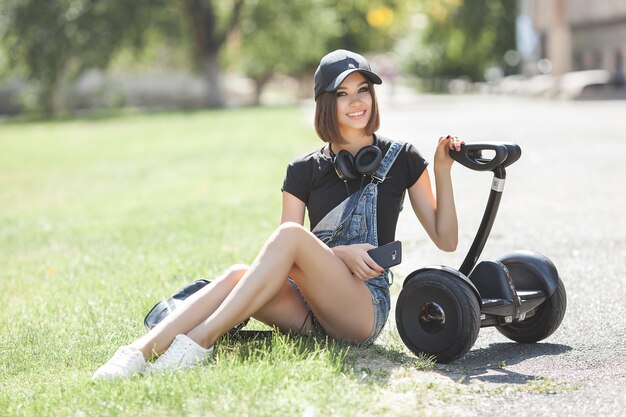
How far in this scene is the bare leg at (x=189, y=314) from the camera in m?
4.33

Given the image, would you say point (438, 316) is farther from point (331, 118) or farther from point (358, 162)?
point (331, 118)

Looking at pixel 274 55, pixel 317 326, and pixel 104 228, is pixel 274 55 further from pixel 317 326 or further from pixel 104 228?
pixel 317 326

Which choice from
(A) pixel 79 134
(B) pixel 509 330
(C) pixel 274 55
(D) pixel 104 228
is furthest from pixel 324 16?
(B) pixel 509 330

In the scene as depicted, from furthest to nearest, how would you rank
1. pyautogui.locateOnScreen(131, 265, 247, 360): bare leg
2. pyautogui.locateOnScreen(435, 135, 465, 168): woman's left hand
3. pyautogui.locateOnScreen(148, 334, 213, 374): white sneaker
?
pyautogui.locateOnScreen(435, 135, 465, 168): woman's left hand, pyautogui.locateOnScreen(131, 265, 247, 360): bare leg, pyautogui.locateOnScreen(148, 334, 213, 374): white sneaker

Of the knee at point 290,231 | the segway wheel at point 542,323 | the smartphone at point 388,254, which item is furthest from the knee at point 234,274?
the segway wheel at point 542,323

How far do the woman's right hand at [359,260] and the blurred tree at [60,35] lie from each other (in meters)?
29.4

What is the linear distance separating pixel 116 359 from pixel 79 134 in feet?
74.3

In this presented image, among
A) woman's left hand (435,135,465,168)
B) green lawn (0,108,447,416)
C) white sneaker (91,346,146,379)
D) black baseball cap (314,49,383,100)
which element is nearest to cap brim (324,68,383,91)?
black baseball cap (314,49,383,100)

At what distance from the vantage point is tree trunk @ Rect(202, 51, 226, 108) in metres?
37.5

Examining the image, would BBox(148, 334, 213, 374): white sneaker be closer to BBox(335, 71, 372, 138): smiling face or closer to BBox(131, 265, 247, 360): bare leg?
BBox(131, 265, 247, 360): bare leg

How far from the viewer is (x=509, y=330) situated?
4965mm

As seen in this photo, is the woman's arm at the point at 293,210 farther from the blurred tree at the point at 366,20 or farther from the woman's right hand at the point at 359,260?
the blurred tree at the point at 366,20

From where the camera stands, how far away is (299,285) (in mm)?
4578

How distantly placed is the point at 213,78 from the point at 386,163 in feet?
110
